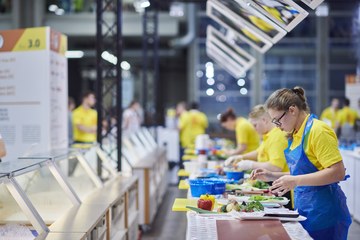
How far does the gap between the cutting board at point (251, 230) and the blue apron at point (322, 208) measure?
453mm

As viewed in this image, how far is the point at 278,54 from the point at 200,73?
2.65 meters

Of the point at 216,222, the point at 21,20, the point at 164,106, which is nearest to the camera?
the point at 216,222

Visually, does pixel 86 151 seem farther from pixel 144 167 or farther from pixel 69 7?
pixel 69 7

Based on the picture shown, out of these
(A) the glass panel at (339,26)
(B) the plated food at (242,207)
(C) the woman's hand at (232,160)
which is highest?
(A) the glass panel at (339,26)

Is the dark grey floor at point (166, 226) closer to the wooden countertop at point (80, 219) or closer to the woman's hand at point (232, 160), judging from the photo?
the woman's hand at point (232, 160)

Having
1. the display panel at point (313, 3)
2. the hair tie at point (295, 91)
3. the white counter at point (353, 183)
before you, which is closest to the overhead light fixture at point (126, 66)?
the white counter at point (353, 183)

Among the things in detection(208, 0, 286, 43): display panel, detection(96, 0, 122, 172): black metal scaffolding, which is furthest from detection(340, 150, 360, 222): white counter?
detection(96, 0, 122, 172): black metal scaffolding

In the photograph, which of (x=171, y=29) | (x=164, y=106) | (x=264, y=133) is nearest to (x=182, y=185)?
(x=264, y=133)

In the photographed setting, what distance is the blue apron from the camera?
354 centimetres

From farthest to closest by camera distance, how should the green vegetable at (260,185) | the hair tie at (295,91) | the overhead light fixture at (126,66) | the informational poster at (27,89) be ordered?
the overhead light fixture at (126,66) < the informational poster at (27,89) < the green vegetable at (260,185) < the hair tie at (295,91)

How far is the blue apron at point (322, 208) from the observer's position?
3.54m

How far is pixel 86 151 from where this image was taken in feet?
18.9

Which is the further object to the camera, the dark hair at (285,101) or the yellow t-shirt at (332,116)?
the yellow t-shirt at (332,116)

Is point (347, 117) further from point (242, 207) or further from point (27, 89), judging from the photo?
point (242, 207)
